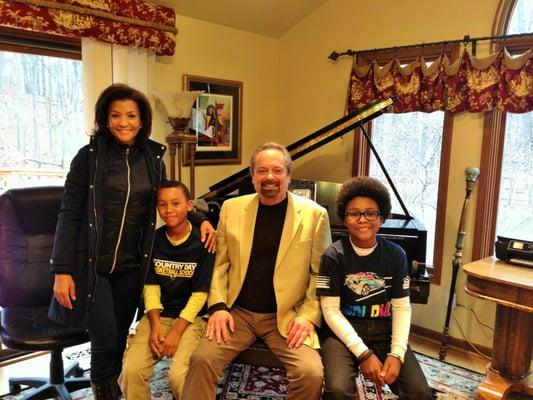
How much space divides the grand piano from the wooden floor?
783mm

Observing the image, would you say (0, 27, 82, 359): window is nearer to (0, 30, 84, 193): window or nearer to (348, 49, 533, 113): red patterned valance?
(0, 30, 84, 193): window

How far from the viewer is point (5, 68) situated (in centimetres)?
252

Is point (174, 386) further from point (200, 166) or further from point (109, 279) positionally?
point (200, 166)

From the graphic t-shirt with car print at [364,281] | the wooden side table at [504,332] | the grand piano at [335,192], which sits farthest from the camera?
the grand piano at [335,192]

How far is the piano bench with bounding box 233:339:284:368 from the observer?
1874mm

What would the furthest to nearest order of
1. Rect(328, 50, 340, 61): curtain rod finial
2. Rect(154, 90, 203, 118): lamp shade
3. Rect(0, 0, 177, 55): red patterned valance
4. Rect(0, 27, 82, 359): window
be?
Rect(328, 50, 340, 61): curtain rod finial → Rect(154, 90, 203, 118): lamp shade → Rect(0, 27, 82, 359): window → Rect(0, 0, 177, 55): red patterned valance

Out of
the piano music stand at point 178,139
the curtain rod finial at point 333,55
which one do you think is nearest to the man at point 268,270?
the piano music stand at point 178,139

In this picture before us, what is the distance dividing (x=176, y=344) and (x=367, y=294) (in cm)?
79

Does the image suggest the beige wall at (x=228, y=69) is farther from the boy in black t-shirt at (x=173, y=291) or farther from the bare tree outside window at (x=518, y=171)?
the bare tree outside window at (x=518, y=171)

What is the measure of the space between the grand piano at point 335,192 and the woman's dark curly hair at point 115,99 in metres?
0.89

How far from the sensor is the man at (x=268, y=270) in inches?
73.4

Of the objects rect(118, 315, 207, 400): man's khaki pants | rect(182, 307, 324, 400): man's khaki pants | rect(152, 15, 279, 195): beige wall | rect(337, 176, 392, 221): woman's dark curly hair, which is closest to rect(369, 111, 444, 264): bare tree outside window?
rect(152, 15, 279, 195): beige wall

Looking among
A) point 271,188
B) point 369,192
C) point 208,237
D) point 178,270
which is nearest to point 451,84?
point 369,192

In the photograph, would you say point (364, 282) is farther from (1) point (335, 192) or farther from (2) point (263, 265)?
(1) point (335, 192)
